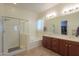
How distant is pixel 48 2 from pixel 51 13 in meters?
0.19

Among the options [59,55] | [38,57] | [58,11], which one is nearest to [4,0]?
[58,11]

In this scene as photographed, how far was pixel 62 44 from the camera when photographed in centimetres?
167

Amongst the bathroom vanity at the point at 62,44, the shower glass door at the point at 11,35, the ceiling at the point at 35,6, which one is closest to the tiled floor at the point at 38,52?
the bathroom vanity at the point at 62,44

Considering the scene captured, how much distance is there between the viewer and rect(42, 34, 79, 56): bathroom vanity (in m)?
1.62

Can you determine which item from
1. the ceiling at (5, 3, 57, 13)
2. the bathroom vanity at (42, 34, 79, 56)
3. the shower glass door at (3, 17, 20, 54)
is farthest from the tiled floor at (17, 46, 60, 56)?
the ceiling at (5, 3, 57, 13)

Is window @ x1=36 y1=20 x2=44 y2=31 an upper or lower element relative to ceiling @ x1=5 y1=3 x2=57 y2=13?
lower

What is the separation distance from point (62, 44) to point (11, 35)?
33.1 inches

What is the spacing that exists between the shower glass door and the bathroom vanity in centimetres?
46

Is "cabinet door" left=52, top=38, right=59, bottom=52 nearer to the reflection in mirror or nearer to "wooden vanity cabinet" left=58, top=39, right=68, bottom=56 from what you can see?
"wooden vanity cabinet" left=58, top=39, right=68, bottom=56

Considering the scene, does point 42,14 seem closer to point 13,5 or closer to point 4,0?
point 13,5

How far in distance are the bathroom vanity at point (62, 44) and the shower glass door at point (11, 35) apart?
0.46m

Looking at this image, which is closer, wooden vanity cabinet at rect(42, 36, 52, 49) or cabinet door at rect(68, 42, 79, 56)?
cabinet door at rect(68, 42, 79, 56)

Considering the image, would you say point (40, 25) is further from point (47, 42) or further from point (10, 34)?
point (10, 34)

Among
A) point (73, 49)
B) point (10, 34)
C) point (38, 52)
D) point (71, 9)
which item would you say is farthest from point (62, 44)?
point (10, 34)
